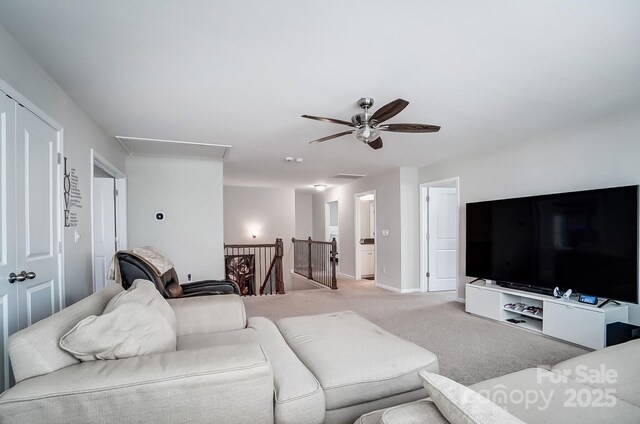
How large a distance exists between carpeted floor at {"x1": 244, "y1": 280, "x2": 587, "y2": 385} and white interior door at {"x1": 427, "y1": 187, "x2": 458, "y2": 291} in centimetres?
36

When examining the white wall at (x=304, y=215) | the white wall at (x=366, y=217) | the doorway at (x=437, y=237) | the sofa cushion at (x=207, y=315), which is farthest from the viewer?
the white wall at (x=304, y=215)

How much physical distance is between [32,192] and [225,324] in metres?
1.54

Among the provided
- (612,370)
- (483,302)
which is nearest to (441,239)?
(483,302)

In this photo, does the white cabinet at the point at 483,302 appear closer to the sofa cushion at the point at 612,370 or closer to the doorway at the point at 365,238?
the sofa cushion at the point at 612,370

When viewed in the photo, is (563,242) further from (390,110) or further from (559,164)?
(390,110)

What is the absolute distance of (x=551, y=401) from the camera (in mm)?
1196

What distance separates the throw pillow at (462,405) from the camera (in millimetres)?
757

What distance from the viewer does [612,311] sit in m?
2.86

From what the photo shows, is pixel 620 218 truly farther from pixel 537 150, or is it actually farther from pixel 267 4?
pixel 267 4

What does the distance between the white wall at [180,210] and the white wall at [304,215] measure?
4.93 meters

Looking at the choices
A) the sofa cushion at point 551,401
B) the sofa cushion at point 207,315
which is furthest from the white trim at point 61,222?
the sofa cushion at point 551,401

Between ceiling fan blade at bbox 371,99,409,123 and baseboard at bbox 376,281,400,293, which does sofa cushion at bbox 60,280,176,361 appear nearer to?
ceiling fan blade at bbox 371,99,409,123

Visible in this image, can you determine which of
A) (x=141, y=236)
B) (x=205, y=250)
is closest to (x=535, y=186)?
(x=205, y=250)

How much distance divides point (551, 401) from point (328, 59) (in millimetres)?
2111
